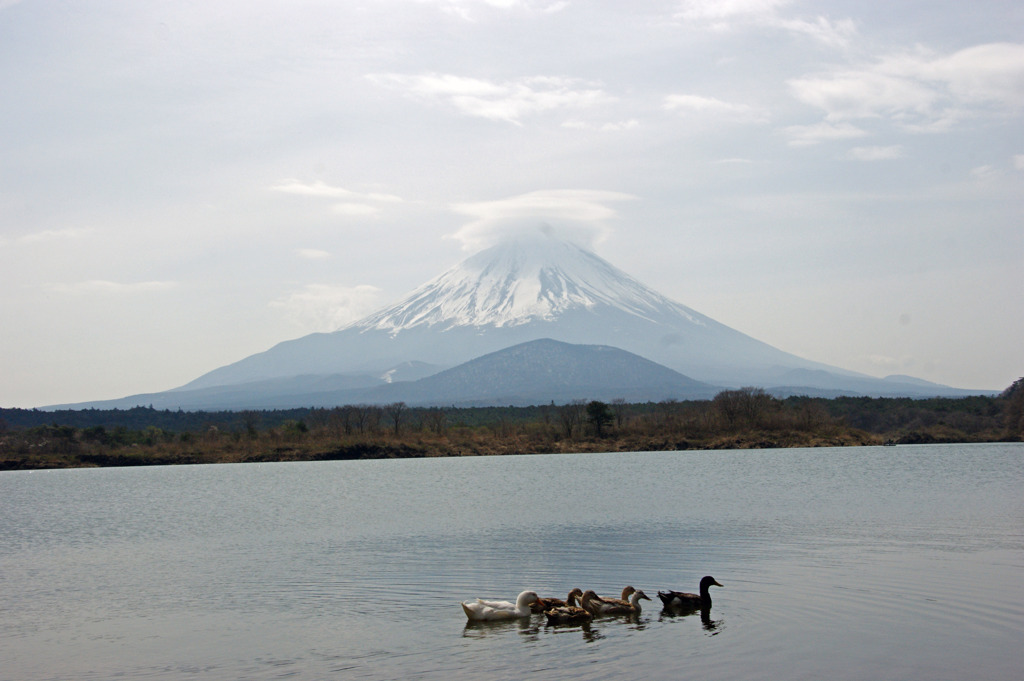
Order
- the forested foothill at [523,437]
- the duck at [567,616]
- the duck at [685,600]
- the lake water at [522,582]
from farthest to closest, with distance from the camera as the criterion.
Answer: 1. the forested foothill at [523,437]
2. the duck at [685,600]
3. the duck at [567,616]
4. the lake water at [522,582]

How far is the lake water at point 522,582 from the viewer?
51.8ft

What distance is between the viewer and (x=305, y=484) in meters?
65.5

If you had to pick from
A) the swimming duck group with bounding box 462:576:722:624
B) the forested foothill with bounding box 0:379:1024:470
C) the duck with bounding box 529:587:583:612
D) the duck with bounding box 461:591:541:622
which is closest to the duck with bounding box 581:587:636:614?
the swimming duck group with bounding box 462:576:722:624

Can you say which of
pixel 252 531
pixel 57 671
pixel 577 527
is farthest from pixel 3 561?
pixel 577 527

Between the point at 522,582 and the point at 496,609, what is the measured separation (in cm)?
423

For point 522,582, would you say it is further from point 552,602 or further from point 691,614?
point 691,614

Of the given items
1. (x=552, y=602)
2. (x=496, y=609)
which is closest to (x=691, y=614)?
(x=552, y=602)

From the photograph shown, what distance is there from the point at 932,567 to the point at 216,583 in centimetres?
1772

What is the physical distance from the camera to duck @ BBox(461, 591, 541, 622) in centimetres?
1883

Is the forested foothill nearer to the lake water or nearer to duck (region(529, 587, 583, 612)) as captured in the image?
the lake water

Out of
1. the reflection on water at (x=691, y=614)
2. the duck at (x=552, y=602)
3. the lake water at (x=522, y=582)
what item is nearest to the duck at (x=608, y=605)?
the duck at (x=552, y=602)

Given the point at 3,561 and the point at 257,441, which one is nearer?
the point at 3,561

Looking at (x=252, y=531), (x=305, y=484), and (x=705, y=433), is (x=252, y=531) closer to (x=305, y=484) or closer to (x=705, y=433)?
(x=305, y=484)

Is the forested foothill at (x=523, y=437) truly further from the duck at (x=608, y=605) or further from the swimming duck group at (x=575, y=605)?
the duck at (x=608, y=605)
